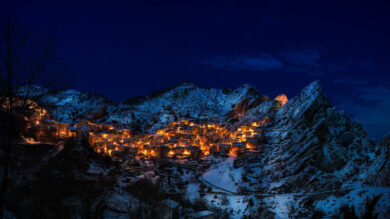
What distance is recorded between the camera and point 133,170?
45.3 metres

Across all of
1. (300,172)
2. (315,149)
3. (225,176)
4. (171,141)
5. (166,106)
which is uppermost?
(166,106)

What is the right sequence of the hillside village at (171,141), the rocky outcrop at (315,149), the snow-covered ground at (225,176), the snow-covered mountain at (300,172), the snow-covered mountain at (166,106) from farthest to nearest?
1. the snow-covered mountain at (166,106)
2. the hillside village at (171,141)
3. the snow-covered ground at (225,176)
4. the rocky outcrop at (315,149)
5. the snow-covered mountain at (300,172)

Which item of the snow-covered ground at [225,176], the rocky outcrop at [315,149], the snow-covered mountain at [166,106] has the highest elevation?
the snow-covered mountain at [166,106]

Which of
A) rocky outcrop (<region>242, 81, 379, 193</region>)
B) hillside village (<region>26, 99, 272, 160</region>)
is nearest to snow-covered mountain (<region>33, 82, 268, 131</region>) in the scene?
hillside village (<region>26, 99, 272, 160</region>)

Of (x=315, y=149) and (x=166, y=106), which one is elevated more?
(x=166, y=106)

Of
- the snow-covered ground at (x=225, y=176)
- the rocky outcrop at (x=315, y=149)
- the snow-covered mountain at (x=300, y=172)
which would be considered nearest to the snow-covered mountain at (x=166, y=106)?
the snow-covered mountain at (x=300, y=172)

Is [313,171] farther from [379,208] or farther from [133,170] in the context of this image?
[133,170]

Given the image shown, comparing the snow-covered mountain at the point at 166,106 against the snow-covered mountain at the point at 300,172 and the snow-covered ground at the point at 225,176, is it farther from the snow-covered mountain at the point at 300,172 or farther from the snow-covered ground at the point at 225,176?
the snow-covered ground at the point at 225,176

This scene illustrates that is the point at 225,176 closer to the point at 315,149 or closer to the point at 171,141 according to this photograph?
the point at 315,149

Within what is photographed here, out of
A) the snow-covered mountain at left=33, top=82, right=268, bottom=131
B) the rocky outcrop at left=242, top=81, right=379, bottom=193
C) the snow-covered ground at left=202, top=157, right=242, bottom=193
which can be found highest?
the snow-covered mountain at left=33, top=82, right=268, bottom=131

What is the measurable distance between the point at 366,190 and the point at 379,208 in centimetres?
466

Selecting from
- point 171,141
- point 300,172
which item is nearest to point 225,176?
point 300,172

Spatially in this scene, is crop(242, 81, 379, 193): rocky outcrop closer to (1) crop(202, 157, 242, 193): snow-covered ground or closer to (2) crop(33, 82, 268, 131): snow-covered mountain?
(1) crop(202, 157, 242, 193): snow-covered ground

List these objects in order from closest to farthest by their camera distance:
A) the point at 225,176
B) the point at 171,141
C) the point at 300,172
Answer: the point at 300,172 → the point at 225,176 → the point at 171,141
